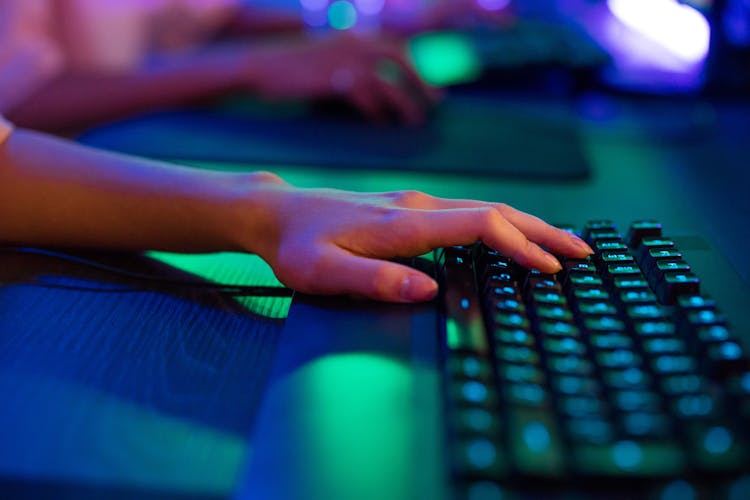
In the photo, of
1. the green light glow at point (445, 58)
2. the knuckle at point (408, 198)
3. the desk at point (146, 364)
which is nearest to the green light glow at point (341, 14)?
the green light glow at point (445, 58)

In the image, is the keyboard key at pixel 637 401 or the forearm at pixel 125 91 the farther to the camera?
the forearm at pixel 125 91

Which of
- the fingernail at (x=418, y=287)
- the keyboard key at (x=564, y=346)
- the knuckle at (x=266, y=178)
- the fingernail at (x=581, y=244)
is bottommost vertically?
the keyboard key at (x=564, y=346)

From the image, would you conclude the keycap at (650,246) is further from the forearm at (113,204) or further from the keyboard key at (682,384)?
the forearm at (113,204)

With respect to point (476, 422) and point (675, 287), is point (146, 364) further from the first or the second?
point (675, 287)

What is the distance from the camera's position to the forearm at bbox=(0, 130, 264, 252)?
0.55 metres

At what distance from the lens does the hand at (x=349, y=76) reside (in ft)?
3.03

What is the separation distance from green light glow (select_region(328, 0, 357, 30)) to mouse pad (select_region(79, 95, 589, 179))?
0.87 metres

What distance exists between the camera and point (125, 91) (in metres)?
1.04

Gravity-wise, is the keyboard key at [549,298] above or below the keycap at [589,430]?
above

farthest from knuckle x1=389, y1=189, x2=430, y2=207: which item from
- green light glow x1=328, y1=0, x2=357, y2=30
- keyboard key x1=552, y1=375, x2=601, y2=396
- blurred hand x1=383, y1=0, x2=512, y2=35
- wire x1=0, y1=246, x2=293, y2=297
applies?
green light glow x1=328, y1=0, x2=357, y2=30

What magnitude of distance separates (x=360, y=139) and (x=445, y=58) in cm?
38

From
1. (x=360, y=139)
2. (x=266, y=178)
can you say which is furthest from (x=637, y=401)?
(x=360, y=139)

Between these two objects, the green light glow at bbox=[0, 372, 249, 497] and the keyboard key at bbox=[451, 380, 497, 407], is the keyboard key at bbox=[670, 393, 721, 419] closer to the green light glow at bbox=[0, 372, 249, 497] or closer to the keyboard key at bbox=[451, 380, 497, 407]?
the keyboard key at bbox=[451, 380, 497, 407]

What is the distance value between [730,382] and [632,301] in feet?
0.26
